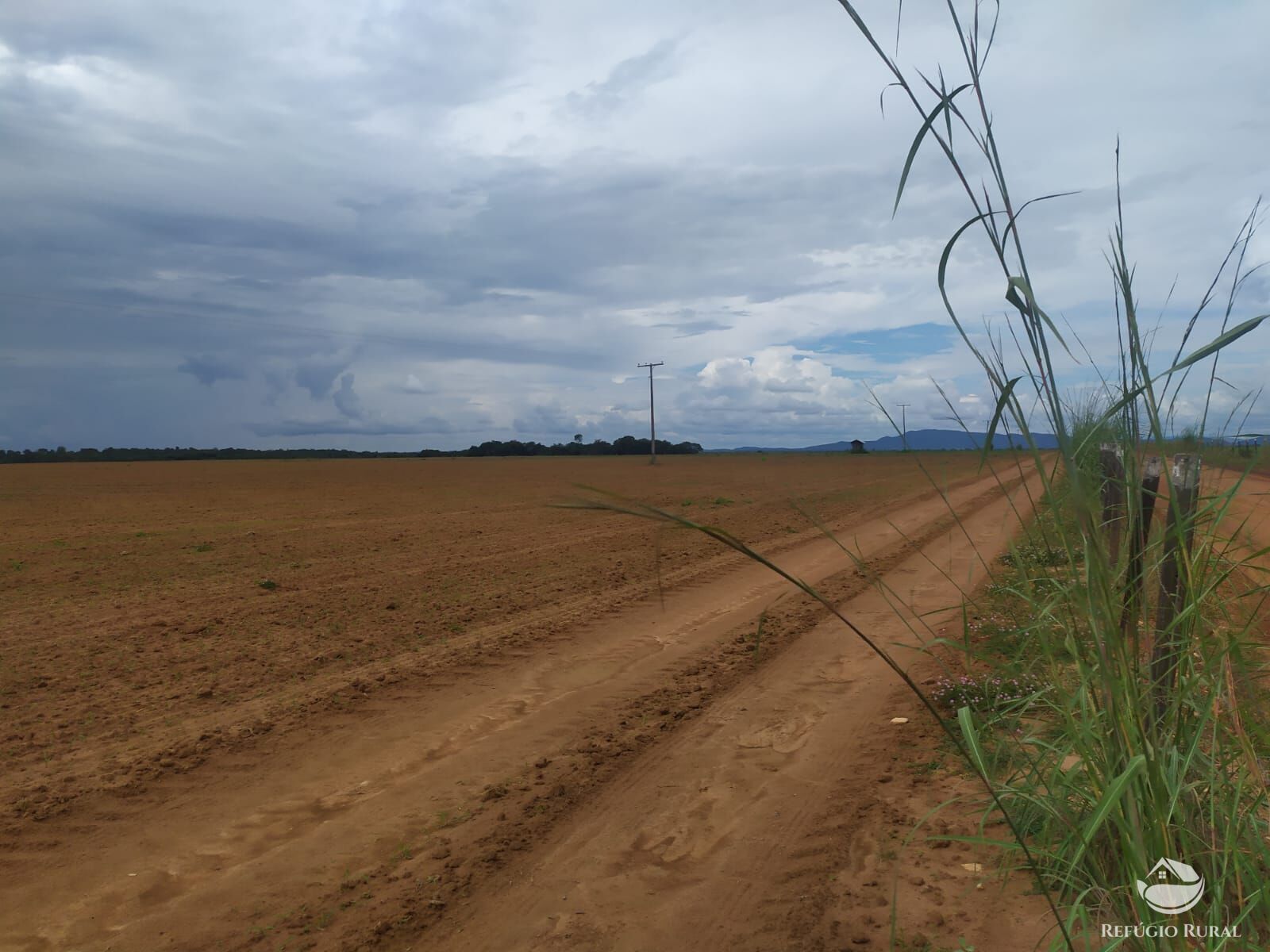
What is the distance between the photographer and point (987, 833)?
3.61 metres

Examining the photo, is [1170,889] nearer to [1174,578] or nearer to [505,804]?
[1174,578]

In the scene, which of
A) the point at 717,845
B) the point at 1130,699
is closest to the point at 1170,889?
the point at 1130,699

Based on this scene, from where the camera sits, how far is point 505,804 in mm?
4035

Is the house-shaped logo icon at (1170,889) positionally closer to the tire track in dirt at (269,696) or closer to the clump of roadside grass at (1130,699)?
the clump of roadside grass at (1130,699)

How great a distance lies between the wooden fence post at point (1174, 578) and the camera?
244cm

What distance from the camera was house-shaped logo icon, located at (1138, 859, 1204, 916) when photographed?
2.02 m

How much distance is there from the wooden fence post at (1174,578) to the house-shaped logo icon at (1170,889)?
1.44ft

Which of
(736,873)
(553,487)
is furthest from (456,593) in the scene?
(553,487)

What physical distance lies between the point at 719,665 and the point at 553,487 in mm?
23546

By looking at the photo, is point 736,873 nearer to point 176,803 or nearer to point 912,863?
point 912,863

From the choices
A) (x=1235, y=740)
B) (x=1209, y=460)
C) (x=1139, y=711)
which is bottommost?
(x=1235, y=740)

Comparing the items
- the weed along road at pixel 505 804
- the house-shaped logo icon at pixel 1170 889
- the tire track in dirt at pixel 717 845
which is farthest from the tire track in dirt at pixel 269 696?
the house-shaped logo icon at pixel 1170 889

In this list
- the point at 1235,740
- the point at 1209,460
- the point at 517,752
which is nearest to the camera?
the point at 1235,740

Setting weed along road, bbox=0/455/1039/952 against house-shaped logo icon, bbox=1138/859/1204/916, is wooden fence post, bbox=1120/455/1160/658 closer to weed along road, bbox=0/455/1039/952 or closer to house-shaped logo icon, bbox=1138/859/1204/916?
weed along road, bbox=0/455/1039/952
